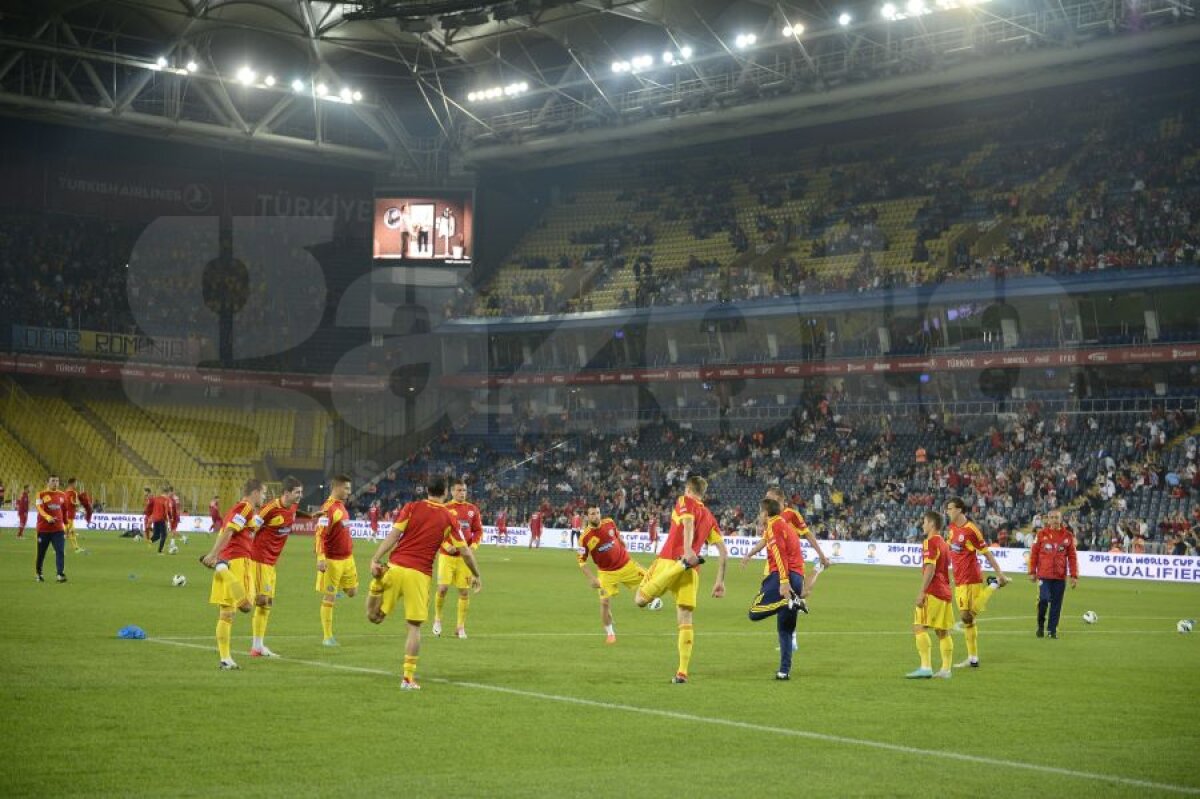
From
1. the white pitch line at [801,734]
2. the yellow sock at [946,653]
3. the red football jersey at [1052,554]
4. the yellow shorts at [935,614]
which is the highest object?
the red football jersey at [1052,554]

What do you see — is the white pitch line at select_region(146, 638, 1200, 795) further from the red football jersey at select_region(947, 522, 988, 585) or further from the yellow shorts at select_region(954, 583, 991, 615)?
the red football jersey at select_region(947, 522, 988, 585)

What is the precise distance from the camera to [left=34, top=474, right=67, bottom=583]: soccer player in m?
28.2

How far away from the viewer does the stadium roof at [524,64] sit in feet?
173

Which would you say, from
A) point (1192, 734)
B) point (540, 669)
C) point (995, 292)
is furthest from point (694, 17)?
point (1192, 734)

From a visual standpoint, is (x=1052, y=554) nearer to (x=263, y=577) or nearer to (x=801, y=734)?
(x=801, y=734)

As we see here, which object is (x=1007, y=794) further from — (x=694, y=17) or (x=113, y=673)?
(x=694, y=17)

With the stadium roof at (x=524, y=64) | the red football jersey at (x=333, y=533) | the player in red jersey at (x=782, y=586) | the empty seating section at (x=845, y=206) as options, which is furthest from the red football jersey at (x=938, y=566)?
the empty seating section at (x=845, y=206)

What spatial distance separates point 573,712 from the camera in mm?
14031

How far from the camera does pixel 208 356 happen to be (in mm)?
71062

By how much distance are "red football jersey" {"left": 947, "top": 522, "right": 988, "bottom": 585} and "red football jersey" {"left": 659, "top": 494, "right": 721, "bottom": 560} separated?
13.1 ft

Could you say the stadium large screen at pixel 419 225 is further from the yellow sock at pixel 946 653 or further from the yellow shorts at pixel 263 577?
the yellow sock at pixel 946 653

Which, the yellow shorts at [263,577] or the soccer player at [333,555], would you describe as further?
the soccer player at [333,555]

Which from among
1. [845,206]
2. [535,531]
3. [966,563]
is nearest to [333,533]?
[966,563]

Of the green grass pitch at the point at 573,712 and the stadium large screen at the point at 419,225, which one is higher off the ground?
the stadium large screen at the point at 419,225
